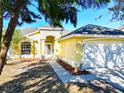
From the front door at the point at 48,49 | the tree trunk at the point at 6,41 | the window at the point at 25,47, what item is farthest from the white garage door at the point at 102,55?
the window at the point at 25,47

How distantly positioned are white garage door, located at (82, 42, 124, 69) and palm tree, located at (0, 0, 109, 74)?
399 inches

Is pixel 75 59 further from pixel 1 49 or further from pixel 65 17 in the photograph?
pixel 1 49

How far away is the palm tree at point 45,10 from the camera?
362 inches

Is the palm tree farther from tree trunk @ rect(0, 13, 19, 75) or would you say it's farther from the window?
the window

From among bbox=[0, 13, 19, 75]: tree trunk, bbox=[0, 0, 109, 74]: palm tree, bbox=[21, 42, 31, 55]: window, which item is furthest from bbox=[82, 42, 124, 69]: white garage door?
bbox=[21, 42, 31, 55]: window

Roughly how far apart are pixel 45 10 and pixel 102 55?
12.7 metres

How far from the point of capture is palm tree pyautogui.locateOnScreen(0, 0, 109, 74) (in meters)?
9.19

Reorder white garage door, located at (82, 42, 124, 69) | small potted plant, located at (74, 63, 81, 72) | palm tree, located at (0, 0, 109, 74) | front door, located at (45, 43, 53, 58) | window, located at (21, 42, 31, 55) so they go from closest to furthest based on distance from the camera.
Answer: palm tree, located at (0, 0, 109, 74) < small potted plant, located at (74, 63, 81, 72) < white garage door, located at (82, 42, 124, 69) < window, located at (21, 42, 31, 55) < front door, located at (45, 43, 53, 58)

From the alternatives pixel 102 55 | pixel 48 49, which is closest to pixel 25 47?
pixel 48 49

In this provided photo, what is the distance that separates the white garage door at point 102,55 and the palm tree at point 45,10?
1013 centimetres

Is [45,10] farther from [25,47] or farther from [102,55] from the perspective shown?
[25,47]

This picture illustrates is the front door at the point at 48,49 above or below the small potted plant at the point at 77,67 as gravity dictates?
above

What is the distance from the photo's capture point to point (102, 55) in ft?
71.5

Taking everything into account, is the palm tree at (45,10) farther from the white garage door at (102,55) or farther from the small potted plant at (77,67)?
the white garage door at (102,55)
